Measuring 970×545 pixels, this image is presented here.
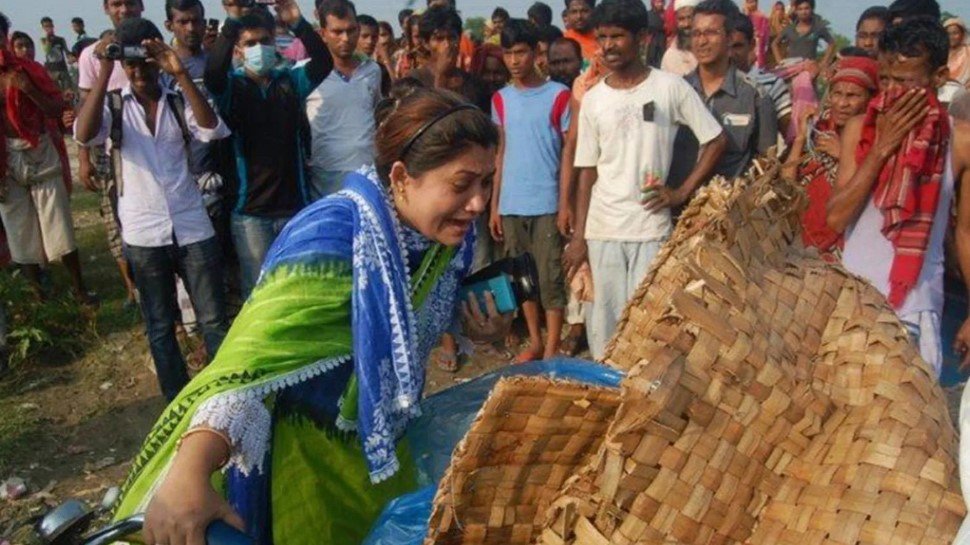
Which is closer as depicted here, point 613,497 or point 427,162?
point 613,497

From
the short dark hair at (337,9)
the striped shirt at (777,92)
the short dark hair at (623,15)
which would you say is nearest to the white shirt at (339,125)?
the short dark hair at (337,9)

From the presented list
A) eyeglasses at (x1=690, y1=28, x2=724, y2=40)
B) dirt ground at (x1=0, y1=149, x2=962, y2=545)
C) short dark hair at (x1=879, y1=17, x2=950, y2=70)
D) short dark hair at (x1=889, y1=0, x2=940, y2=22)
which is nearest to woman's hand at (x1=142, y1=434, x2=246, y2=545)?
dirt ground at (x1=0, y1=149, x2=962, y2=545)

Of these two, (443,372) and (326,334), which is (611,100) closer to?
(443,372)

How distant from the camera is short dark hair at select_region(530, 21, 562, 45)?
7086mm

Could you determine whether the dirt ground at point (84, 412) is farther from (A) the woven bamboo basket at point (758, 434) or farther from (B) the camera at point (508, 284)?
(A) the woven bamboo basket at point (758, 434)

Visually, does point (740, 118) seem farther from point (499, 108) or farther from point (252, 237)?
point (252, 237)

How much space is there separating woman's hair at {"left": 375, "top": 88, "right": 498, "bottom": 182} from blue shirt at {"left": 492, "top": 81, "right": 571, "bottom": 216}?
305 cm

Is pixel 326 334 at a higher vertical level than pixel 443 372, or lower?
higher

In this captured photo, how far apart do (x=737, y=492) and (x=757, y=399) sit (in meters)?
0.14

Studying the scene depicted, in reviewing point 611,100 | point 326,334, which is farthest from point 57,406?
point 326,334

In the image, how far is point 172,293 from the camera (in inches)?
184

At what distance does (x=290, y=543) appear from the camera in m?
2.08

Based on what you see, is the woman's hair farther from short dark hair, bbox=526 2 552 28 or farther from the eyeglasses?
short dark hair, bbox=526 2 552 28

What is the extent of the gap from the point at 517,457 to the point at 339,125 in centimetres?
391
